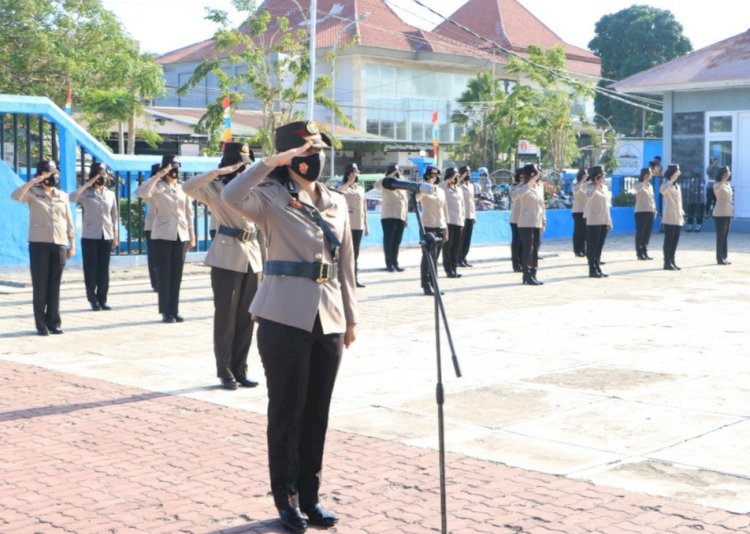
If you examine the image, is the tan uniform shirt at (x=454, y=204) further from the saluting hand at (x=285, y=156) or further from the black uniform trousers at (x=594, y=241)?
the saluting hand at (x=285, y=156)

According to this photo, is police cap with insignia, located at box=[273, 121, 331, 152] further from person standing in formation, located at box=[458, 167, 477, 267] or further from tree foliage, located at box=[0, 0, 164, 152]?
tree foliage, located at box=[0, 0, 164, 152]

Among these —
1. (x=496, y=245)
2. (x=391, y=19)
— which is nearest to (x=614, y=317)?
(x=496, y=245)

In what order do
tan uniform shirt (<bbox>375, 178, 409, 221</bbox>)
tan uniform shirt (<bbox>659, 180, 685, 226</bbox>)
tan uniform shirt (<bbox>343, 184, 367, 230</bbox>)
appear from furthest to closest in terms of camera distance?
tan uniform shirt (<bbox>659, 180, 685, 226</bbox>), tan uniform shirt (<bbox>375, 178, 409, 221</bbox>), tan uniform shirt (<bbox>343, 184, 367, 230</bbox>)

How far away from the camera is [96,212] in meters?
14.1

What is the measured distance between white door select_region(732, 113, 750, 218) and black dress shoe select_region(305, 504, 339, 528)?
26.9 metres

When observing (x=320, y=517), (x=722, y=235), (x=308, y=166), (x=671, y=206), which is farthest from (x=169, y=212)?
(x=722, y=235)

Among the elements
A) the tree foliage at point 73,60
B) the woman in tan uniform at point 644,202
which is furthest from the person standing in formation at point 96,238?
the tree foliage at point 73,60

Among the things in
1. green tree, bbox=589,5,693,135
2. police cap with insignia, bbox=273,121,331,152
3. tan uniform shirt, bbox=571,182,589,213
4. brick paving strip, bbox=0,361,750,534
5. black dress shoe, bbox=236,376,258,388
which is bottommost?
brick paving strip, bbox=0,361,750,534

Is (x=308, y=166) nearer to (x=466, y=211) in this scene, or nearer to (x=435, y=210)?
(x=435, y=210)

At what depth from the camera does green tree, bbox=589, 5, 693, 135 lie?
72125 millimetres

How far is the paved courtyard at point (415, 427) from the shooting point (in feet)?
19.0

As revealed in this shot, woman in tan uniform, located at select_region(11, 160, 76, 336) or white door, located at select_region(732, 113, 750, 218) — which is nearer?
woman in tan uniform, located at select_region(11, 160, 76, 336)

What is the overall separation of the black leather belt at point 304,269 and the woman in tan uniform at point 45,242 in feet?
23.1

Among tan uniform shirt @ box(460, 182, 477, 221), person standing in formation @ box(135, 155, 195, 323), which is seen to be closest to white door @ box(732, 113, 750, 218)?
tan uniform shirt @ box(460, 182, 477, 221)
